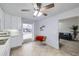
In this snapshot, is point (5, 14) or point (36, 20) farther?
point (5, 14)

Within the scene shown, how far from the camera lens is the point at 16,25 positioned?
3.16 meters

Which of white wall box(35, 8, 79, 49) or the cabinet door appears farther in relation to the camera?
white wall box(35, 8, 79, 49)

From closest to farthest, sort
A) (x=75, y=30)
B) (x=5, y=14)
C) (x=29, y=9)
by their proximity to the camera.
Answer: (x=29, y=9), (x=5, y=14), (x=75, y=30)

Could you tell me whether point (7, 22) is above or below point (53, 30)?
above

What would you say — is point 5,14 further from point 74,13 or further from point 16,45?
point 74,13

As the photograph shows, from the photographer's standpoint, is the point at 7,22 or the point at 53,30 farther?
the point at 53,30

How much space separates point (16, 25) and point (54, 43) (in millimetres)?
1792

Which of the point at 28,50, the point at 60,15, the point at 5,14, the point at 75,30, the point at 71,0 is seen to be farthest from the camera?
the point at 75,30

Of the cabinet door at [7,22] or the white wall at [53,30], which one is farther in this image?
the white wall at [53,30]

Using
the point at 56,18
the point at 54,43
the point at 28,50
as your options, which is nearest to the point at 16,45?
the point at 28,50

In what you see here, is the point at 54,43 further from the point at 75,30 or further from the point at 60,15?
the point at 75,30

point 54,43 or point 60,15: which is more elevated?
point 60,15

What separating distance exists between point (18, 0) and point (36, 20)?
1.40 meters

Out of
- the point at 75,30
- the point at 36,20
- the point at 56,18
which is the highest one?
the point at 56,18
